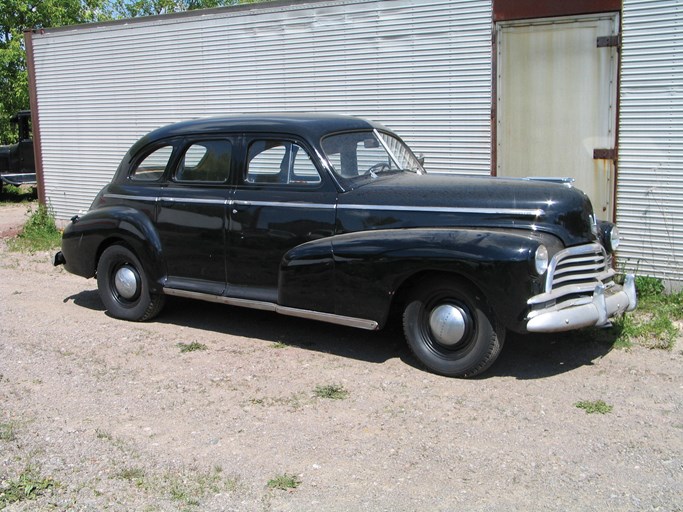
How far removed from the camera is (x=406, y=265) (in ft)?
18.2

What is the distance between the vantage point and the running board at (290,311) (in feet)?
19.4

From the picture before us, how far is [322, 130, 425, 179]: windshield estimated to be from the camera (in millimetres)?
6391

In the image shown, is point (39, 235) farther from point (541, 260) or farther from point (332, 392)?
point (541, 260)

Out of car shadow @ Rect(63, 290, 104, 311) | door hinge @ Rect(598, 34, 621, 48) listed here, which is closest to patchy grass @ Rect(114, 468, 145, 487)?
car shadow @ Rect(63, 290, 104, 311)

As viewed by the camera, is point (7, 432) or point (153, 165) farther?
point (153, 165)

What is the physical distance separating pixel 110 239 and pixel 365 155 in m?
2.68

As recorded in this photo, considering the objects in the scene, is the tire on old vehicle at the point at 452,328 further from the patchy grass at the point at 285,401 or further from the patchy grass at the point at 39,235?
the patchy grass at the point at 39,235

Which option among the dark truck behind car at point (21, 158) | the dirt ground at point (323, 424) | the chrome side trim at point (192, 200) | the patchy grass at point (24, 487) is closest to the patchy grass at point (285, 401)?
the dirt ground at point (323, 424)

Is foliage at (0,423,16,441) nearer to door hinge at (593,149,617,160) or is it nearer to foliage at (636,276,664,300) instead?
foliage at (636,276,664,300)

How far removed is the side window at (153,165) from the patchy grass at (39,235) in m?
4.70

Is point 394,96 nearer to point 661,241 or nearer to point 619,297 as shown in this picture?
point 661,241

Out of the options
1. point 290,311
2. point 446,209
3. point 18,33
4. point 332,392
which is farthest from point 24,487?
point 18,33

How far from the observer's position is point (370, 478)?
416cm

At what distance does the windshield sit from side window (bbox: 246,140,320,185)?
0.21 m
